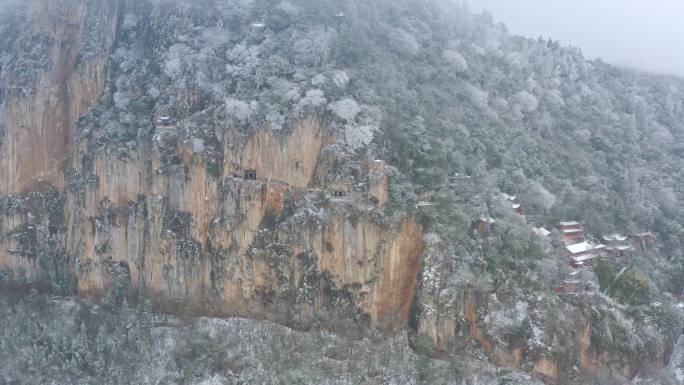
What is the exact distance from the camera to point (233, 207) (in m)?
37.5

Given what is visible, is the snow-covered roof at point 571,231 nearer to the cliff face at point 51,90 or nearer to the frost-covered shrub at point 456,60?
the frost-covered shrub at point 456,60

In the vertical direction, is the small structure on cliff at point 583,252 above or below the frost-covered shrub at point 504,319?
above

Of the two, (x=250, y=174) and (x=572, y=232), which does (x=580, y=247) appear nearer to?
(x=572, y=232)

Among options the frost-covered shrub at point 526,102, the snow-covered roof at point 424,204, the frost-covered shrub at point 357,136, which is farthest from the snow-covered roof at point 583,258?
the frost-covered shrub at point 357,136

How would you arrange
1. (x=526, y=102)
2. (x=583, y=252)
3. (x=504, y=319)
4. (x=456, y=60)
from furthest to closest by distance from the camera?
(x=526, y=102)
(x=456, y=60)
(x=583, y=252)
(x=504, y=319)

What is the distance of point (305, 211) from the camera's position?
120 ft

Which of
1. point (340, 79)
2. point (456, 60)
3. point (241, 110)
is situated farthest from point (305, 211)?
point (456, 60)

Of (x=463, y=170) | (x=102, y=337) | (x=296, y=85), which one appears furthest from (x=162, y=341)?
(x=463, y=170)

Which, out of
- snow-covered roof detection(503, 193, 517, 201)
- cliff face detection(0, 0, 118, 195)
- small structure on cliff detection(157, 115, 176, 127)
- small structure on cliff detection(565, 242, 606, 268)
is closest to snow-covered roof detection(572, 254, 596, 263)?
small structure on cliff detection(565, 242, 606, 268)

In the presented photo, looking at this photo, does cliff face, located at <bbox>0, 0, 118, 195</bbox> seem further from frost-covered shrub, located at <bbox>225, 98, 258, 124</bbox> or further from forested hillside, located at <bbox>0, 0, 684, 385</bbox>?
frost-covered shrub, located at <bbox>225, 98, 258, 124</bbox>

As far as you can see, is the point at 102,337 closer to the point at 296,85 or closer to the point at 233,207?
the point at 233,207

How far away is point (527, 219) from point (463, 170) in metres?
4.03

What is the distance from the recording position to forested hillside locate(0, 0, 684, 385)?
35281mm

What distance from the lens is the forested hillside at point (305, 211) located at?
35281 mm
